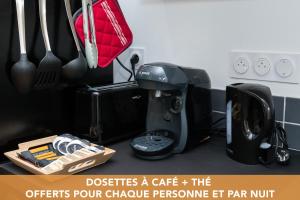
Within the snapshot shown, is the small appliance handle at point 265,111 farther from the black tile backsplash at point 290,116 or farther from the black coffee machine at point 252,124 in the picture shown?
the black tile backsplash at point 290,116

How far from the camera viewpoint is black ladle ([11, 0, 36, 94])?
94cm

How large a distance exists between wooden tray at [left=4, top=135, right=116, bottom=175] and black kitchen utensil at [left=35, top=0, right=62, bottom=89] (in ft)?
0.61

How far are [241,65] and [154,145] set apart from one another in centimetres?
38

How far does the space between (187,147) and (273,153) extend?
9.4 inches

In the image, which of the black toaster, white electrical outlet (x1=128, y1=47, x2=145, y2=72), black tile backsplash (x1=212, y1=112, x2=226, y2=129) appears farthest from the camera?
white electrical outlet (x1=128, y1=47, x2=145, y2=72)

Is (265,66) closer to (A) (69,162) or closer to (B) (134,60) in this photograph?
(B) (134,60)

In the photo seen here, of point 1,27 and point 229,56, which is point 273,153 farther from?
point 1,27

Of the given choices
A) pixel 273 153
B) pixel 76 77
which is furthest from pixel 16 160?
pixel 273 153

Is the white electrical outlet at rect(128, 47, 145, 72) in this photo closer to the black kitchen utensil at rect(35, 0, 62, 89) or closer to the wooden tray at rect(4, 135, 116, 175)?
the black kitchen utensil at rect(35, 0, 62, 89)

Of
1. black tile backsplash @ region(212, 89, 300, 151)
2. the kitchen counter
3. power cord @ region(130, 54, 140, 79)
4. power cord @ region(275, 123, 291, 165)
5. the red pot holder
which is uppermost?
the red pot holder

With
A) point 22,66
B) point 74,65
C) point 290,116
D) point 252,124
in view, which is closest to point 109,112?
point 74,65

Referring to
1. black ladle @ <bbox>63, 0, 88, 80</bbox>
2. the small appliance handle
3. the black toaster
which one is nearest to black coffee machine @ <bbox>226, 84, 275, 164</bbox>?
the small appliance handle

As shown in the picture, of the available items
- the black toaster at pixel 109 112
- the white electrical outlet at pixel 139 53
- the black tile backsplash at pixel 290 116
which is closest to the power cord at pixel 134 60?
the white electrical outlet at pixel 139 53

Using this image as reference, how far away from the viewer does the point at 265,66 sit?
3.43 feet
